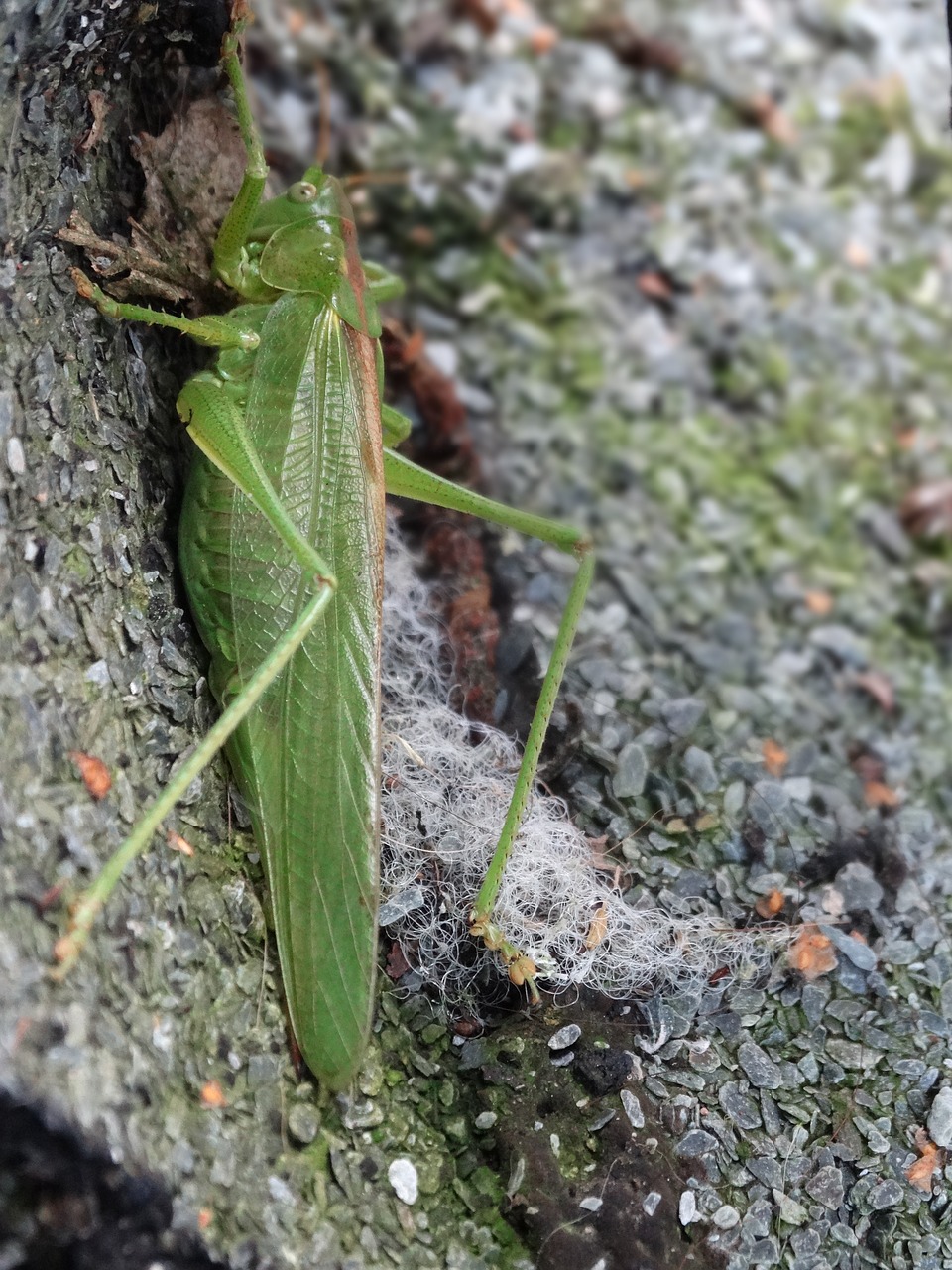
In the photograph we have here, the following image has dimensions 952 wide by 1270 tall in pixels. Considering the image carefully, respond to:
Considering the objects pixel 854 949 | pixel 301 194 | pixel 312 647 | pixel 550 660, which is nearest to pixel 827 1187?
pixel 854 949

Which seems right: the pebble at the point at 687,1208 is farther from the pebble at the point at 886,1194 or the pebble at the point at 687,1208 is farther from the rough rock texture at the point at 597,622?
the pebble at the point at 886,1194

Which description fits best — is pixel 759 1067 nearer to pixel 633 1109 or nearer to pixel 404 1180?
pixel 633 1109

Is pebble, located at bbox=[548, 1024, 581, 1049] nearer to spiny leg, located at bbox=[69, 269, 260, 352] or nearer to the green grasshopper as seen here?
the green grasshopper

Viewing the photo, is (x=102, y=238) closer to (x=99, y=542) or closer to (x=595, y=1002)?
(x=99, y=542)

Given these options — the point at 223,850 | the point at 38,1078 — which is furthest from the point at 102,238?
the point at 38,1078

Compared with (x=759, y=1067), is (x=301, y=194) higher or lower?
higher

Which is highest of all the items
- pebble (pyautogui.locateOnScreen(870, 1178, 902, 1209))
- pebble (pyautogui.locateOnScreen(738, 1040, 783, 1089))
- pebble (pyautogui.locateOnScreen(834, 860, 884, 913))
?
pebble (pyautogui.locateOnScreen(834, 860, 884, 913))

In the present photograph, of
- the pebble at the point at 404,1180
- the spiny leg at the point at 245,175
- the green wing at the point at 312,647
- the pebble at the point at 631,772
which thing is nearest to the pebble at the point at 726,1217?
the pebble at the point at 404,1180

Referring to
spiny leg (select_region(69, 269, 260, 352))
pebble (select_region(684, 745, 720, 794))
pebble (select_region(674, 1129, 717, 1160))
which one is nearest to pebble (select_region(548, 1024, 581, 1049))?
pebble (select_region(674, 1129, 717, 1160))
